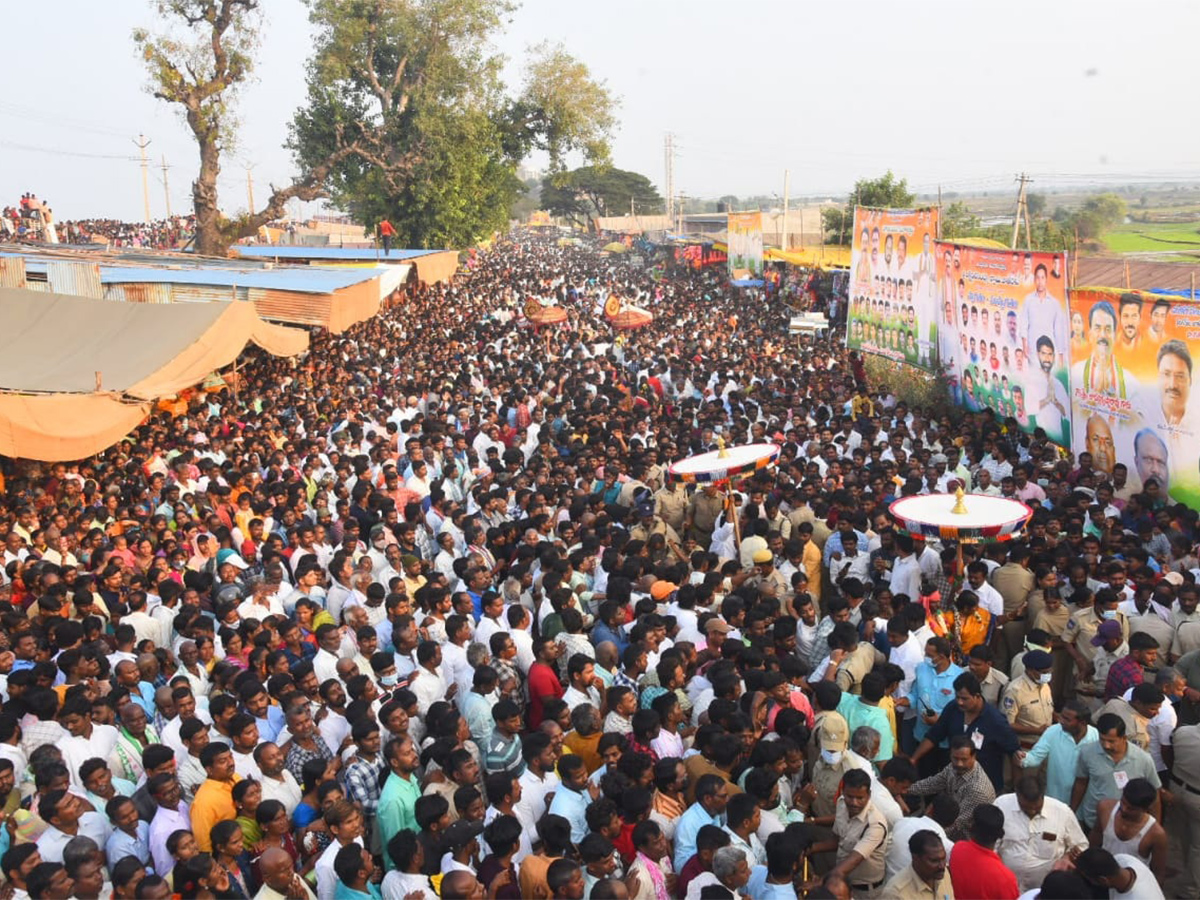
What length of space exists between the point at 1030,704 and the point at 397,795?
10.5ft

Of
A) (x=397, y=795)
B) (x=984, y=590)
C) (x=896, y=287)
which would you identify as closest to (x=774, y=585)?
(x=984, y=590)

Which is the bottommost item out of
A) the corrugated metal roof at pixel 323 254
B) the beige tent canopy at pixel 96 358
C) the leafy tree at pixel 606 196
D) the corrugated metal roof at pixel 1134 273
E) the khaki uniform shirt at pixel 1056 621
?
the khaki uniform shirt at pixel 1056 621

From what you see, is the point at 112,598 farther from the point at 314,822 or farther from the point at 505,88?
the point at 505,88

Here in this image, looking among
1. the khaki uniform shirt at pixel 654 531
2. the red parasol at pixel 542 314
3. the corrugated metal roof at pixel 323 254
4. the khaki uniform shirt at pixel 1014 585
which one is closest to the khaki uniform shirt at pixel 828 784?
the khaki uniform shirt at pixel 1014 585

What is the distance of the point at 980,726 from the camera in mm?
4855

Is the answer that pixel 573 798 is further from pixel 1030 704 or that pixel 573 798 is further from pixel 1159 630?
pixel 1159 630

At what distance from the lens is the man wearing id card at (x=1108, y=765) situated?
4.45m

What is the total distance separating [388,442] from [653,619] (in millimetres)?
5803

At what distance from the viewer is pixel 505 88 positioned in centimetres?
3303

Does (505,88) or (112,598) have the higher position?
(505,88)

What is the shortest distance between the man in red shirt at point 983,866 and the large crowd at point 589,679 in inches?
0.5

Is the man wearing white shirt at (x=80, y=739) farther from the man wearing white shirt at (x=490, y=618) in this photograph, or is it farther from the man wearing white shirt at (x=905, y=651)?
the man wearing white shirt at (x=905, y=651)

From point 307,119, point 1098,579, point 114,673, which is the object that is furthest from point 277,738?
point 307,119

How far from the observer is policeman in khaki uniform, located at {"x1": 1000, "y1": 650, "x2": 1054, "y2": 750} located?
5.06 meters
